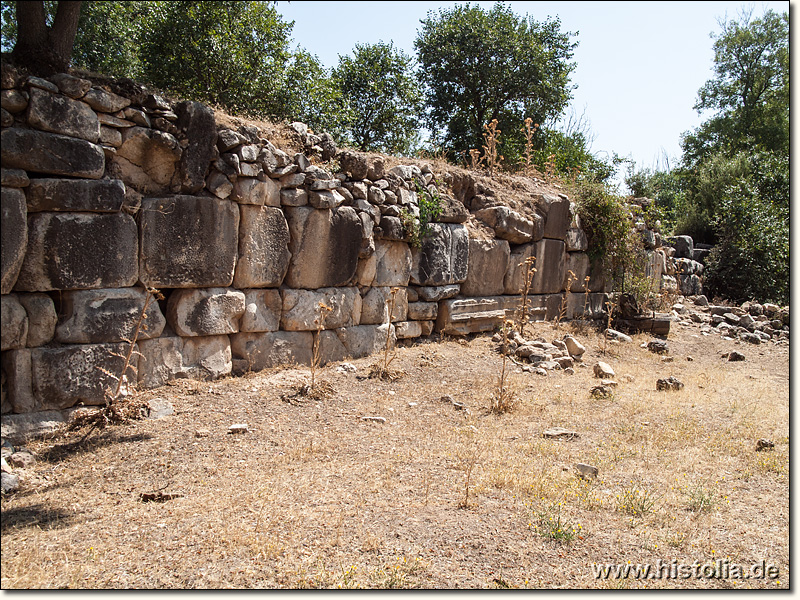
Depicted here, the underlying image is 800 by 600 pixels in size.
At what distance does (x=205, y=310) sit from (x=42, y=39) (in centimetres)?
280

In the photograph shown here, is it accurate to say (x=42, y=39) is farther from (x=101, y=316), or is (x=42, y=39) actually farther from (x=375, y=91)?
(x=375, y=91)

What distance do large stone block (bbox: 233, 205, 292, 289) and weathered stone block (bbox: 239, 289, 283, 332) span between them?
104 mm

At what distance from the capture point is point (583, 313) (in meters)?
12.3

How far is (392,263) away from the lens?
8711mm

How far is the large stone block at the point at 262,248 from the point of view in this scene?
6.81 metres

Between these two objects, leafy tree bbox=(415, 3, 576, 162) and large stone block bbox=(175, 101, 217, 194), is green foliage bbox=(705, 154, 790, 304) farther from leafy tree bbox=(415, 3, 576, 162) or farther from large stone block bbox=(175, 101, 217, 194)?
large stone block bbox=(175, 101, 217, 194)

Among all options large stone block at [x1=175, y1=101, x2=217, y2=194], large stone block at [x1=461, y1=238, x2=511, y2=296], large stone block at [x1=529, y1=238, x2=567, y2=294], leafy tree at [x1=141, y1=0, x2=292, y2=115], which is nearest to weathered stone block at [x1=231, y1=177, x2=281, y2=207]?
large stone block at [x1=175, y1=101, x2=217, y2=194]

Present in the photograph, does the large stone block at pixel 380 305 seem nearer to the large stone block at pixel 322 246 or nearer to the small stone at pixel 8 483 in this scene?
the large stone block at pixel 322 246

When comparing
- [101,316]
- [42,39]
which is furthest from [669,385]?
[42,39]

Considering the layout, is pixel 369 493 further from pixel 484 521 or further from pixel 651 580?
pixel 651 580

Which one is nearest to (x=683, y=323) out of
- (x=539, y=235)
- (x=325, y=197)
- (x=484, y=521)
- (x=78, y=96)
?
(x=539, y=235)

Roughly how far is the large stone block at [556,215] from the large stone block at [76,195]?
7.59 meters

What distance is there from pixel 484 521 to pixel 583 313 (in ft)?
28.5

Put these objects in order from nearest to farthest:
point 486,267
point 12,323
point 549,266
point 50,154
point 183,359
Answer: point 12,323, point 50,154, point 183,359, point 486,267, point 549,266
